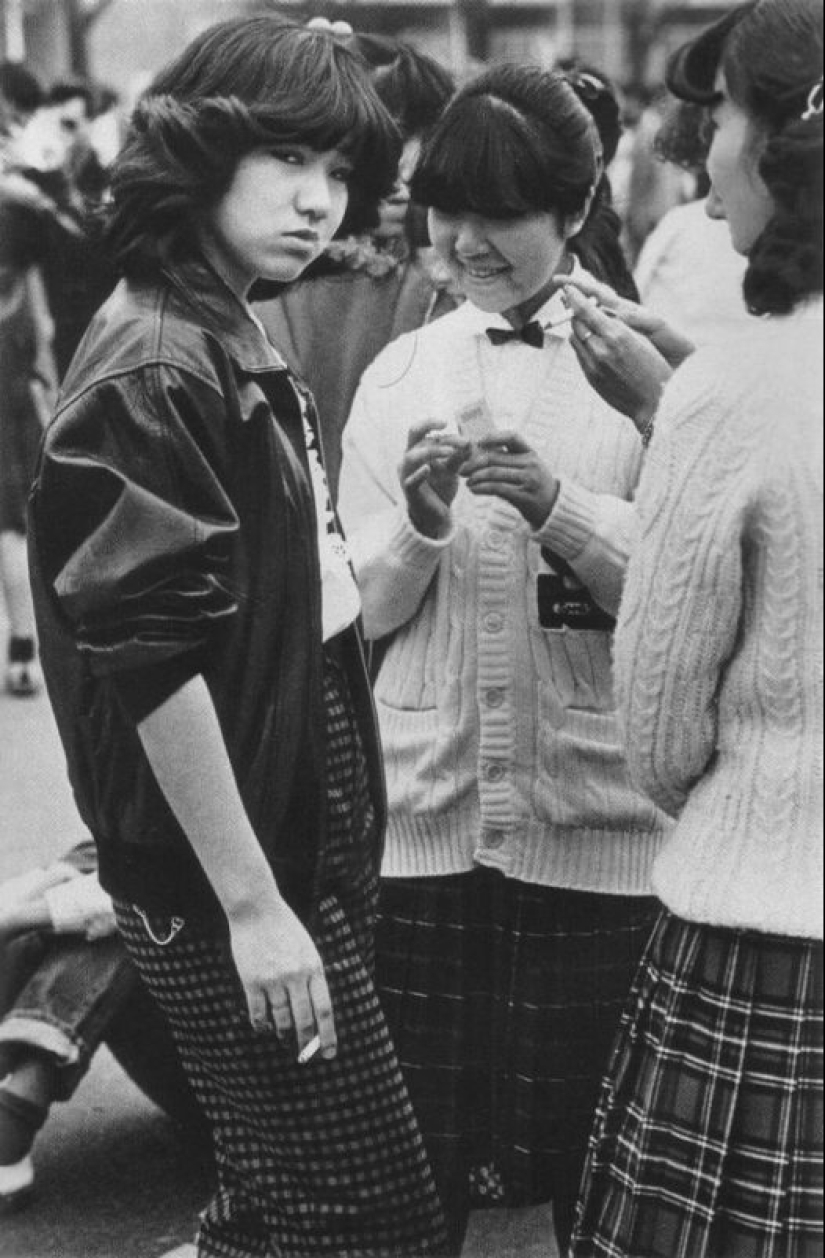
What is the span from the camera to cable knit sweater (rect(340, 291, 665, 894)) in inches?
109

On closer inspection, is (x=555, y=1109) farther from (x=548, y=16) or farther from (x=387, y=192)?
(x=548, y=16)

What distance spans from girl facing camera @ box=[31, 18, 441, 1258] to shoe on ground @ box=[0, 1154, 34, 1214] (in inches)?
42.9

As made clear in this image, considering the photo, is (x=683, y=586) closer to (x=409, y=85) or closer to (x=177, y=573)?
(x=177, y=573)

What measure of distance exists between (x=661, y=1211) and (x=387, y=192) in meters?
1.25

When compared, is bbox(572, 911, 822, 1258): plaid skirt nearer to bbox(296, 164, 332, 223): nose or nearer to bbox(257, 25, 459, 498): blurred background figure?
bbox(296, 164, 332, 223): nose

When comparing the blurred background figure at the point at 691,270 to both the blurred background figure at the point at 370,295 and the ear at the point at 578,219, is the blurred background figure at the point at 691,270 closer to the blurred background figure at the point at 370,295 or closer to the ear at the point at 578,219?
the blurred background figure at the point at 370,295

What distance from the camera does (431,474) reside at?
2.63 metres

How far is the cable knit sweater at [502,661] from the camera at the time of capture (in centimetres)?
277

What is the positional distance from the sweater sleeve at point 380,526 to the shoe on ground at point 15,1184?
119 centimetres

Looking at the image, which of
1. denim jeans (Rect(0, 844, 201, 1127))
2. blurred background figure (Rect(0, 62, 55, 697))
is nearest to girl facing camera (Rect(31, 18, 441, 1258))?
denim jeans (Rect(0, 844, 201, 1127))

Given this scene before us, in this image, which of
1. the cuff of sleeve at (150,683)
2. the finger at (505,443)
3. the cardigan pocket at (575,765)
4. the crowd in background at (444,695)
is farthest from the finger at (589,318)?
the cuff of sleeve at (150,683)

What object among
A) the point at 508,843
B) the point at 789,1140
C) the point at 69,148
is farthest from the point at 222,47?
the point at 69,148

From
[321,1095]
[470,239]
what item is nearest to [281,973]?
[321,1095]

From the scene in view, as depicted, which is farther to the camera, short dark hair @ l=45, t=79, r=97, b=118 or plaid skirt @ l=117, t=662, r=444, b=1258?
short dark hair @ l=45, t=79, r=97, b=118
